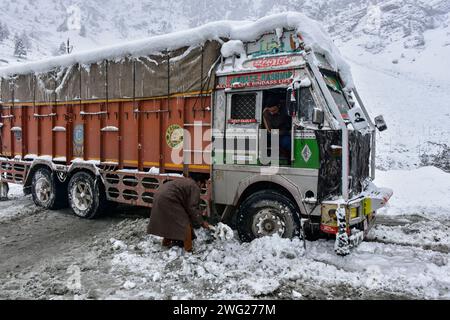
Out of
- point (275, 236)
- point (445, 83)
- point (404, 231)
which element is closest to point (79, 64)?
point (275, 236)

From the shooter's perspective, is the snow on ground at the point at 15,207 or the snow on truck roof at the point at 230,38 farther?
the snow on ground at the point at 15,207

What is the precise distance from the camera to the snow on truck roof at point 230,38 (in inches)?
224

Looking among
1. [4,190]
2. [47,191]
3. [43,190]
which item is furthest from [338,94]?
[4,190]

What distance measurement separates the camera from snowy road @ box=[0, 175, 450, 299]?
4.54 metres

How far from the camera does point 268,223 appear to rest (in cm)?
578

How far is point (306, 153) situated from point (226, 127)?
1.42 meters

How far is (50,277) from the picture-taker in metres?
5.11

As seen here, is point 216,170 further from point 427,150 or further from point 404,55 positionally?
point 404,55

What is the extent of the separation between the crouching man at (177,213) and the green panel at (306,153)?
1.56m

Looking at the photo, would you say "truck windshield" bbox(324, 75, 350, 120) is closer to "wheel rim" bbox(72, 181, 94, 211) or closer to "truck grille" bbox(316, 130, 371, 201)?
"truck grille" bbox(316, 130, 371, 201)

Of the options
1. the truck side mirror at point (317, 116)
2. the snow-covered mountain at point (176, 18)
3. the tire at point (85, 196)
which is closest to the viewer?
the truck side mirror at point (317, 116)

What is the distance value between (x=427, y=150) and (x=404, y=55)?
113ft

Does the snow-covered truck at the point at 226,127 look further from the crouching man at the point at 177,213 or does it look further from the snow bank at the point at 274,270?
the crouching man at the point at 177,213

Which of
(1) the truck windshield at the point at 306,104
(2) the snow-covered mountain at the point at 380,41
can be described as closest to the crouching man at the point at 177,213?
(1) the truck windshield at the point at 306,104
